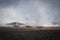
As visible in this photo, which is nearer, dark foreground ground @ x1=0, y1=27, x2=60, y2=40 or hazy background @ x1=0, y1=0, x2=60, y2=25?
dark foreground ground @ x1=0, y1=27, x2=60, y2=40

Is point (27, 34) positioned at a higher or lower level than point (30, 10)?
lower

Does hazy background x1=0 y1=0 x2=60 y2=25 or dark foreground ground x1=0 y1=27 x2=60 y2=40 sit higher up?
hazy background x1=0 y1=0 x2=60 y2=25

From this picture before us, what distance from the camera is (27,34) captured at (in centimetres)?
163

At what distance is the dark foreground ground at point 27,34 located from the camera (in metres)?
1.60

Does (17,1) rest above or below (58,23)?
above

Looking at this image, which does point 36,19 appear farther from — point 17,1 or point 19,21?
point 17,1

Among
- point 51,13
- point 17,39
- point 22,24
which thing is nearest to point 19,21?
point 22,24

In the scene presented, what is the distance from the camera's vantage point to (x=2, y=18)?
71.2 inches

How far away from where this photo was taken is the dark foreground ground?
5.26 feet

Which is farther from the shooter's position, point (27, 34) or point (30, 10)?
point (30, 10)

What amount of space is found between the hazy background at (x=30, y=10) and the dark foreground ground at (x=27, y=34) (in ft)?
0.81

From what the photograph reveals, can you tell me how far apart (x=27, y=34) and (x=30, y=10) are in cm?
42

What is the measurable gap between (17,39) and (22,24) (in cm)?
27

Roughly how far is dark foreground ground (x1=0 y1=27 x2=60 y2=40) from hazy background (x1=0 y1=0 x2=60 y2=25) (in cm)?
25
